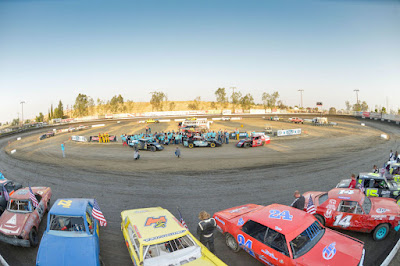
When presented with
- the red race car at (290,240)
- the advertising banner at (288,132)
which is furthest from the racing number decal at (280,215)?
the advertising banner at (288,132)

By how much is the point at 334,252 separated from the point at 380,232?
3.38 metres

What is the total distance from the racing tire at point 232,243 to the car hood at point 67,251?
12.2 ft

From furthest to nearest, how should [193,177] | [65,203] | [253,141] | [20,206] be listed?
[253,141]
[193,177]
[20,206]
[65,203]

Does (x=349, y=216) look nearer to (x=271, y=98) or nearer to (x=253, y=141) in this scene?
(x=253, y=141)

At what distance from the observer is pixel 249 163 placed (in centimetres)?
1766

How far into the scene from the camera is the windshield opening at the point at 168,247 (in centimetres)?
517

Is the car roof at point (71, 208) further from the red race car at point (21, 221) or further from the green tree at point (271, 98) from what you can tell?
the green tree at point (271, 98)

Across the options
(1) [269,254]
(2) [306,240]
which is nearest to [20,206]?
(1) [269,254]

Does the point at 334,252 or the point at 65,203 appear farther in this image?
the point at 65,203

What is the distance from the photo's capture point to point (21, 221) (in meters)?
7.62

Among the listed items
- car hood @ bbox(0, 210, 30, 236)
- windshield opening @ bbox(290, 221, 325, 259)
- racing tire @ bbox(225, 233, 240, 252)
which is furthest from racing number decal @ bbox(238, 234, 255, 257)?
car hood @ bbox(0, 210, 30, 236)

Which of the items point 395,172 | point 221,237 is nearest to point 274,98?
point 395,172

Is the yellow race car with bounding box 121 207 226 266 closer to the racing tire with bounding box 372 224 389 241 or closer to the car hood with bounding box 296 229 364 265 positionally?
the car hood with bounding box 296 229 364 265

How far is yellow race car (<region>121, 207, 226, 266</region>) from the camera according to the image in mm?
5018
